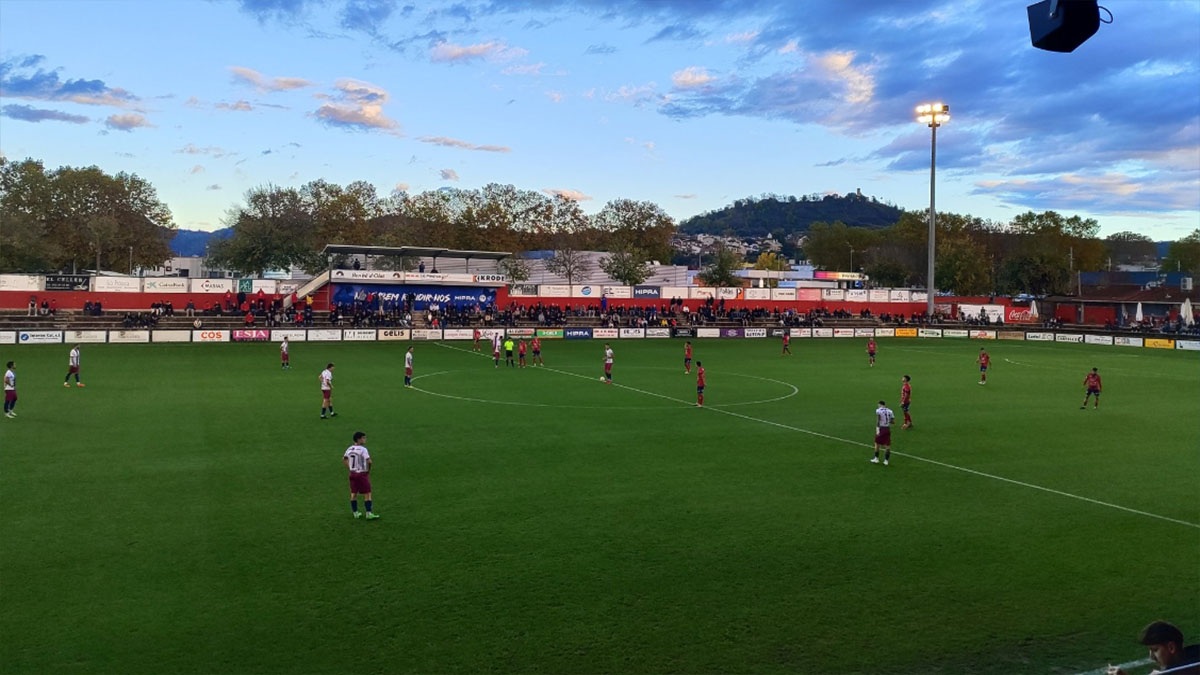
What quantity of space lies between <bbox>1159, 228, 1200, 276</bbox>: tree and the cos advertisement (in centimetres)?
10671

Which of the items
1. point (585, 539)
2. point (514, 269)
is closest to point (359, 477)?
point (585, 539)

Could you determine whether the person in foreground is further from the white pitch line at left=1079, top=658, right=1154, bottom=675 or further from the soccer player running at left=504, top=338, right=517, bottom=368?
the soccer player running at left=504, top=338, right=517, bottom=368

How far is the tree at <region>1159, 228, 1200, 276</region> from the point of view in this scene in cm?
12281

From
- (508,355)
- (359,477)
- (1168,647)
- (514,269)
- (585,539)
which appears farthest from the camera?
(514,269)

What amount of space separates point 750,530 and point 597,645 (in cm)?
518

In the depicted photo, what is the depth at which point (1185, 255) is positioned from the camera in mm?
126000

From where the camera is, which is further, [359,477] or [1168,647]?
[359,477]

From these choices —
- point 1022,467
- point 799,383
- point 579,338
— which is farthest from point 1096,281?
point 1022,467

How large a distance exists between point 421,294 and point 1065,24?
66.1 m

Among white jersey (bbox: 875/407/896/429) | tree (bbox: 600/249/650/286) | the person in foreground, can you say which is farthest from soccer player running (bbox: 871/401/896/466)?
tree (bbox: 600/249/650/286)

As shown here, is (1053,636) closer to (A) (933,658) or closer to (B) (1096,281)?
(A) (933,658)

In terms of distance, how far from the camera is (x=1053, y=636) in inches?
383

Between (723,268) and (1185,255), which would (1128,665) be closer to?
(723,268)

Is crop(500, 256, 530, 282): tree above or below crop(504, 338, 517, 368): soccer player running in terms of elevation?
above
